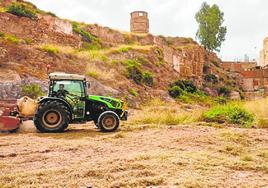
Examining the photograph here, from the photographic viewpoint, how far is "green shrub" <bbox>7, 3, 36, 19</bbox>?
31234 millimetres

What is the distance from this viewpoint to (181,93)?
3494cm

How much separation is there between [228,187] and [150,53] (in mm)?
33412

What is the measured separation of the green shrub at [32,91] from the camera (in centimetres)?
2005

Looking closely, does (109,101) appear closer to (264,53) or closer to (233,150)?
(233,150)

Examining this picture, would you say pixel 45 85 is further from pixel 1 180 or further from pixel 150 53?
pixel 150 53

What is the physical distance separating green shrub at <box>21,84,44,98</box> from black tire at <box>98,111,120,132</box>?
862 centimetres

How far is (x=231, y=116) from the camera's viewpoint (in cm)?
1541

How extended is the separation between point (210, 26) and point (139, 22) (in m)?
11.1

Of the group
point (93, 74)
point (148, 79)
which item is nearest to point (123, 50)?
point (148, 79)

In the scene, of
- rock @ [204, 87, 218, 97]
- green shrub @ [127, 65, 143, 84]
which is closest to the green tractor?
green shrub @ [127, 65, 143, 84]

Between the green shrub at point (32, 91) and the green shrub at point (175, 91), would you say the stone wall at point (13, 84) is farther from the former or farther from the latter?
the green shrub at point (175, 91)

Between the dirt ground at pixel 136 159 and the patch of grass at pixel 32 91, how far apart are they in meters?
8.51

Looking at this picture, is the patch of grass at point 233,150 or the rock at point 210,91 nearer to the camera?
the patch of grass at point 233,150

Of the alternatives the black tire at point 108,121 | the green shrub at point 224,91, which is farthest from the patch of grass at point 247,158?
the green shrub at point 224,91
